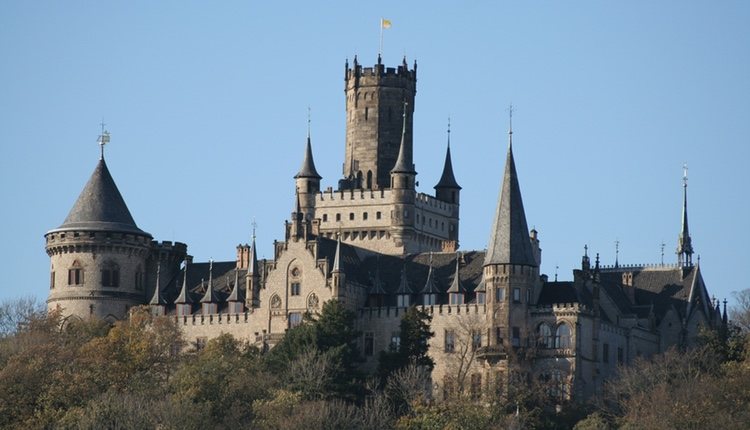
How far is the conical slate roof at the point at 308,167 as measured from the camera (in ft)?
624

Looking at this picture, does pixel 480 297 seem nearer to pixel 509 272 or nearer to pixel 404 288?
pixel 509 272

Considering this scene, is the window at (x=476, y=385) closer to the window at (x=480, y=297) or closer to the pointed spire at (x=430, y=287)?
the window at (x=480, y=297)

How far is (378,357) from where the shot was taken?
169000 millimetres

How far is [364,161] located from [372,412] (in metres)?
37.7

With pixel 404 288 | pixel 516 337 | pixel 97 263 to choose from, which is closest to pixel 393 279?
pixel 404 288

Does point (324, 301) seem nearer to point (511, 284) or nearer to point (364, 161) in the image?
point (511, 284)

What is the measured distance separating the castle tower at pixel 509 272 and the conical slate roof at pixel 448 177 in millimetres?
23695

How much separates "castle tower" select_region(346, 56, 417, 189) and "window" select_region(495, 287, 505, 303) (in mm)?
24895

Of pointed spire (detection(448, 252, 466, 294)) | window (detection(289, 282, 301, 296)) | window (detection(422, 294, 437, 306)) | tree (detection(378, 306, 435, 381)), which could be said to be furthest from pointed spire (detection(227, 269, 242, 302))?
pointed spire (detection(448, 252, 466, 294))

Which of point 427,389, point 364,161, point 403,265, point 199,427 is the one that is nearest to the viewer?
point 199,427

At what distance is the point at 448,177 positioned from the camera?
7623 inches

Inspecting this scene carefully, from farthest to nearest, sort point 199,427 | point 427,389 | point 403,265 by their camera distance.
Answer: point 403,265
point 427,389
point 199,427

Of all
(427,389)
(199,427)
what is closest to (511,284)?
(427,389)

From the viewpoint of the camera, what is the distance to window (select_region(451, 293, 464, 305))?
553 ft
